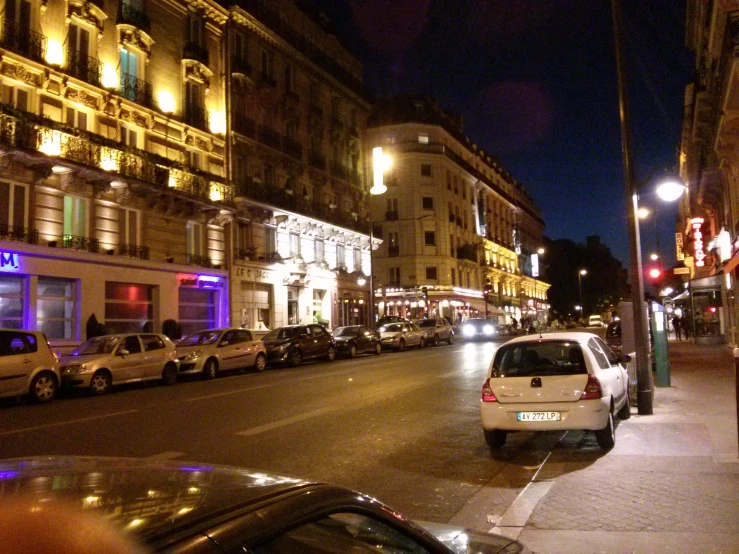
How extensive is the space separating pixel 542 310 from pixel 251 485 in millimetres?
111759

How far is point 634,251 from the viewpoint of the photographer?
12.4 m

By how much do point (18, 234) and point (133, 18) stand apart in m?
11.8

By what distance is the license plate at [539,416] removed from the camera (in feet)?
30.1

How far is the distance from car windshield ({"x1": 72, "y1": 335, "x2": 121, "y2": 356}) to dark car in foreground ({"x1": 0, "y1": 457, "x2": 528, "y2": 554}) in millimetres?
17789

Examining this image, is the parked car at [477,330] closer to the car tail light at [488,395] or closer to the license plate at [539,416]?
the car tail light at [488,395]

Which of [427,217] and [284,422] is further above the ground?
[427,217]

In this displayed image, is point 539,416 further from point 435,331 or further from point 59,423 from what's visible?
point 435,331

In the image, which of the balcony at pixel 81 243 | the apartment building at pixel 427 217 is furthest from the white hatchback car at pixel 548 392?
the apartment building at pixel 427 217

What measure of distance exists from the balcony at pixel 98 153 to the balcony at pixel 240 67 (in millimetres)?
6510

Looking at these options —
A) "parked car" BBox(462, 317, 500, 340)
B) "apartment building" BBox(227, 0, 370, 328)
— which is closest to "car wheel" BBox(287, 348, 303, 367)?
"apartment building" BBox(227, 0, 370, 328)

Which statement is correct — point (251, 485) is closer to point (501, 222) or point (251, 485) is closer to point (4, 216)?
point (4, 216)

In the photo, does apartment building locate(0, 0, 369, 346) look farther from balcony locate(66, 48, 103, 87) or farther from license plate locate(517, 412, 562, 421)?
license plate locate(517, 412, 562, 421)

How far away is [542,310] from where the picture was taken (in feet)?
362

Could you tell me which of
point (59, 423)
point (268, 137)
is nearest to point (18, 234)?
point (59, 423)
